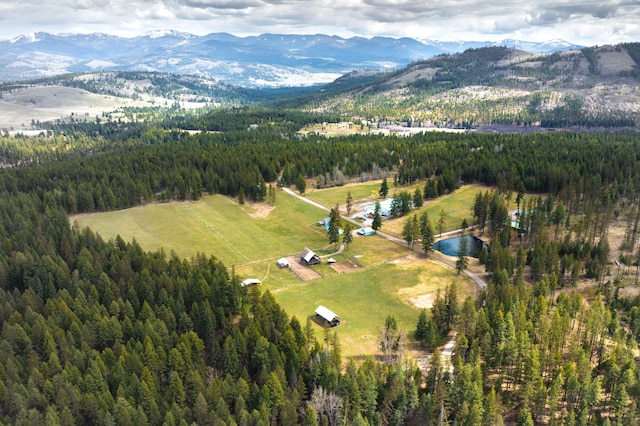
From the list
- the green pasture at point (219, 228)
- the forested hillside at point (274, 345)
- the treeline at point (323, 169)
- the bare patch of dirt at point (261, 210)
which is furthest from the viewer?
the treeline at point (323, 169)

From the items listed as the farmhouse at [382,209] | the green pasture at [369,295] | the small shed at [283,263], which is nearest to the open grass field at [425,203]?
the farmhouse at [382,209]

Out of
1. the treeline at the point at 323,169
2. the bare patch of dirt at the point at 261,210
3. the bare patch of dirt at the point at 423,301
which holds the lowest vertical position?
the bare patch of dirt at the point at 423,301

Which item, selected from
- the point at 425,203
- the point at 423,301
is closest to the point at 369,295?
the point at 423,301

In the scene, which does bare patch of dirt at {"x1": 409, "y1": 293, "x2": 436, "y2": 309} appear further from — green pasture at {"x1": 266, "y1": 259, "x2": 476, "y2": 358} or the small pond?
the small pond

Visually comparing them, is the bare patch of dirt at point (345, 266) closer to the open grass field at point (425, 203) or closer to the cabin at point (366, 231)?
the cabin at point (366, 231)

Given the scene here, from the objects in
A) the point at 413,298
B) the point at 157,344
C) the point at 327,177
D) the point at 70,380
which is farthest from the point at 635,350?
the point at 327,177

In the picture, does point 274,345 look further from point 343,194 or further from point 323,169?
point 323,169

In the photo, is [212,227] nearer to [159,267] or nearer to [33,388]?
[159,267]
